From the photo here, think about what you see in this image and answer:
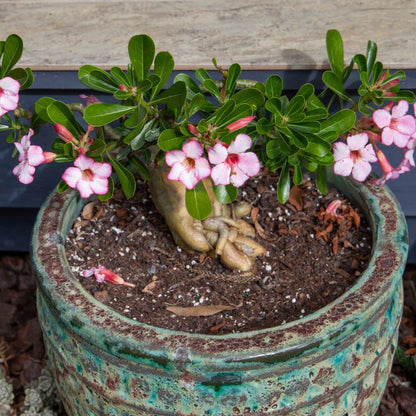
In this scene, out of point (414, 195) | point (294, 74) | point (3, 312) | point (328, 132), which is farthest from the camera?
point (3, 312)

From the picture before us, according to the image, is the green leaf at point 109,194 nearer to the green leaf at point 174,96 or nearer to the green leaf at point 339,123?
the green leaf at point 174,96

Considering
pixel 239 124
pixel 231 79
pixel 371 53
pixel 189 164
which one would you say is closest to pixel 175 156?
pixel 189 164

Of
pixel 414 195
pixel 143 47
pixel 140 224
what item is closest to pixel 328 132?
pixel 143 47

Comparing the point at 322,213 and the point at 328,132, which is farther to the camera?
the point at 322,213

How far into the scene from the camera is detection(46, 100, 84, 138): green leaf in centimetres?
135

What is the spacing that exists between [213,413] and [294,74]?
2.73 ft

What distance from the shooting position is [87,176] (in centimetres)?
137

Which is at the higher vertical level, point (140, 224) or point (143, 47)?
point (143, 47)

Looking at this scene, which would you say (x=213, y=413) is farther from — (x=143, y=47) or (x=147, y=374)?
(x=143, y=47)

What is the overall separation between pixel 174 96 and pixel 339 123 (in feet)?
1.16

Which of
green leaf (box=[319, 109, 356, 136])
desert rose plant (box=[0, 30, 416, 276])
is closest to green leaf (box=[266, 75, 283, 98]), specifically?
desert rose plant (box=[0, 30, 416, 276])

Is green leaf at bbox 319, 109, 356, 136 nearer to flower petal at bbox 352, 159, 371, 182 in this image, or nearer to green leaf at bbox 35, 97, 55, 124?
flower petal at bbox 352, 159, 371, 182

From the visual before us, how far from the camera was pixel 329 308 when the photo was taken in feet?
4.38

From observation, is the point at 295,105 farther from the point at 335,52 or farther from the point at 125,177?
Answer: the point at 125,177
